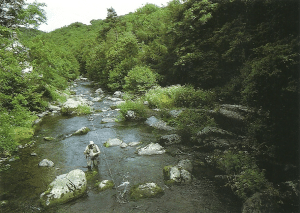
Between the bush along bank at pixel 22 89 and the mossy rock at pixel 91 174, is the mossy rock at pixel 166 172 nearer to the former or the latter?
the mossy rock at pixel 91 174

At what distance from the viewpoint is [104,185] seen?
793 centimetres

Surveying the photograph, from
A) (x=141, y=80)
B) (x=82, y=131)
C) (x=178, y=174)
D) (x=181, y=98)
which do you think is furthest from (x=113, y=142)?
(x=141, y=80)

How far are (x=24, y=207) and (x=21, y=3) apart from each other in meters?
12.8

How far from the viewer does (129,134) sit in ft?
45.8

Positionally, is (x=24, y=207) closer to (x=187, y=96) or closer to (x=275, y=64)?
(x=275, y=64)

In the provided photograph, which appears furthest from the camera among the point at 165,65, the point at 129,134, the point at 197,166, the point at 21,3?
the point at 165,65

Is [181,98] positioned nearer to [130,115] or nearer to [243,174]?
[130,115]

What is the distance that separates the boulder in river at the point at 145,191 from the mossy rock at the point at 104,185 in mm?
966

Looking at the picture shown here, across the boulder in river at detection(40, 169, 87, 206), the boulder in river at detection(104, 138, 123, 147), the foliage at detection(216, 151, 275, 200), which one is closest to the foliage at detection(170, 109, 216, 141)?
the foliage at detection(216, 151, 275, 200)

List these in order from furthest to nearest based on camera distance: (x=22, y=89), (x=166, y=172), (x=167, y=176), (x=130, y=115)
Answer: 1. (x=130, y=115)
2. (x=22, y=89)
3. (x=166, y=172)
4. (x=167, y=176)

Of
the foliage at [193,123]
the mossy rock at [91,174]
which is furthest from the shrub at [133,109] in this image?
the mossy rock at [91,174]

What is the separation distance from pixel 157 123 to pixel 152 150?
4.40 metres

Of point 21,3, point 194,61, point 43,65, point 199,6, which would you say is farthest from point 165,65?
point 21,3

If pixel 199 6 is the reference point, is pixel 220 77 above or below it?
below
